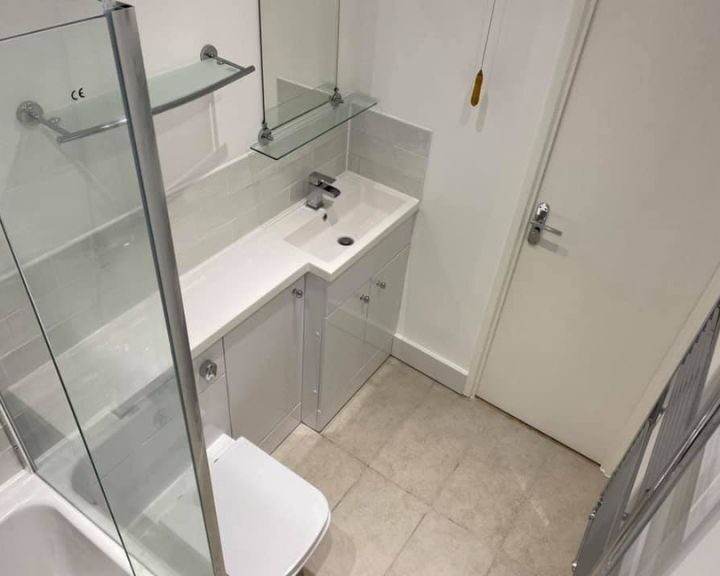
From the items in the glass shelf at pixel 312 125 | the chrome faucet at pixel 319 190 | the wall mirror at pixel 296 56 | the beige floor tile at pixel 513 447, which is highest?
the wall mirror at pixel 296 56

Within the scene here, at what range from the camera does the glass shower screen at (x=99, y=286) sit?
0.84 meters

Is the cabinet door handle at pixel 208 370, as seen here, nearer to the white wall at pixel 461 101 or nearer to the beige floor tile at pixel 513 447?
the white wall at pixel 461 101

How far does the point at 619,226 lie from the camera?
2021mm

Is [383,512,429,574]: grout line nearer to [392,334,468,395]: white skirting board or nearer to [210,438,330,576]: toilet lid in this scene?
[210,438,330,576]: toilet lid

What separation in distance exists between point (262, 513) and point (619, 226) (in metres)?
1.50

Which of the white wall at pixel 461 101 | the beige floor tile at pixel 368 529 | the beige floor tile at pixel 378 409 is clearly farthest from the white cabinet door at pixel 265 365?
the white wall at pixel 461 101

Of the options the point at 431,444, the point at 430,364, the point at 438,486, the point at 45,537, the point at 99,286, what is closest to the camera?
the point at 99,286

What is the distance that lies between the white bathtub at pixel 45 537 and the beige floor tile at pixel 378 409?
110 centimetres

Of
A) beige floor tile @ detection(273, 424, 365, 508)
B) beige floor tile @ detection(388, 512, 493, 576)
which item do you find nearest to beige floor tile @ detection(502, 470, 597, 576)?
beige floor tile @ detection(388, 512, 493, 576)

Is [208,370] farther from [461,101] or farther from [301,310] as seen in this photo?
[461,101]

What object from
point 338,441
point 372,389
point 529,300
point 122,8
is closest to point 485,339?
point 529,300

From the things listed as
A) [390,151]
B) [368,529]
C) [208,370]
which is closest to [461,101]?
[390,151]

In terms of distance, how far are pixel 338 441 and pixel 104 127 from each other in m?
1.95

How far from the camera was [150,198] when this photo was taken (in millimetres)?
767
